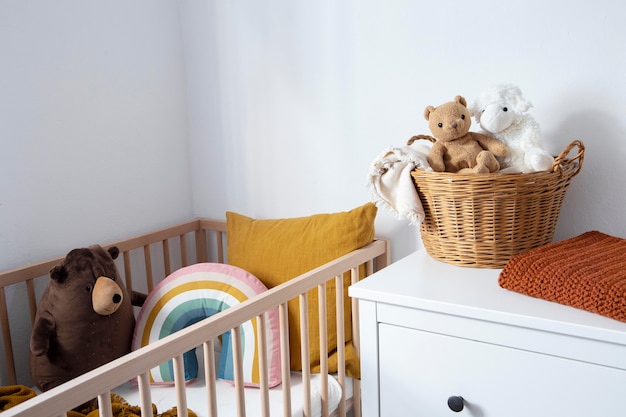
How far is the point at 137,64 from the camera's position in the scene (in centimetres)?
175

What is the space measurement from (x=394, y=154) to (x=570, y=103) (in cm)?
42

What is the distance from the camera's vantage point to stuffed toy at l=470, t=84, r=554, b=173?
44.8 inches

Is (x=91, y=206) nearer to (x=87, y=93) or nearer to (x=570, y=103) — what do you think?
(x=87, y=93)

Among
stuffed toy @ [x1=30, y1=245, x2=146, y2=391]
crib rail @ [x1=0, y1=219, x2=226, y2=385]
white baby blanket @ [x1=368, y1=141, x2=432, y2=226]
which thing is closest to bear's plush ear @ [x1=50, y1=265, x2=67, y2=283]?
stuffed toy @ [x1=30, y1=245, x2=146, y2=391]

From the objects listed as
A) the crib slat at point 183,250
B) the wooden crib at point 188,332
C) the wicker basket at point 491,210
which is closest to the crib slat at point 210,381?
the wooden crib at point 188,332

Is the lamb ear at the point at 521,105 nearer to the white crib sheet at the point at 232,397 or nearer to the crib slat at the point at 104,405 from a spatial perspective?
the white crib sheet at the point at 232,397

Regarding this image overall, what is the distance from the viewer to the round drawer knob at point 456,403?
1.00m

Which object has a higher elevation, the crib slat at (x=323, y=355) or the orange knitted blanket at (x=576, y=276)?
the orange knitted blanket at (x=576, y=276)

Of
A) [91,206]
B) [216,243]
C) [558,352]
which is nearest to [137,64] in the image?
[91,206]

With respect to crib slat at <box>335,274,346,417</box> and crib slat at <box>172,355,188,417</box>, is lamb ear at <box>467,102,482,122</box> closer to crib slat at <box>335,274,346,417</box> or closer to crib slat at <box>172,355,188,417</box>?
crib slat at <box>335,274,346,417</box>

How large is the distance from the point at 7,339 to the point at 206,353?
68cm

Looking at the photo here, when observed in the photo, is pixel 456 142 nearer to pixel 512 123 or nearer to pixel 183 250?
pixel 512 123

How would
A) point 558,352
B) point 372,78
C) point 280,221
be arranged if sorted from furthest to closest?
point 280,221
point 372,78
point 558,352

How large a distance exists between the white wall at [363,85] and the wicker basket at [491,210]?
163 millimetres
